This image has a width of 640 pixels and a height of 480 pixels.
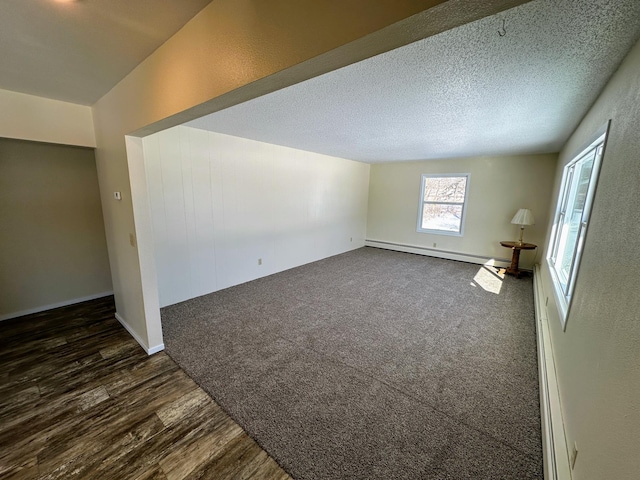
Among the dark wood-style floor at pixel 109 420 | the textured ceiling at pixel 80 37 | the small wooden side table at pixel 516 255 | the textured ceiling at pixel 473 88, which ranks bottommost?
the dark wood-style floor at pixel 109 420

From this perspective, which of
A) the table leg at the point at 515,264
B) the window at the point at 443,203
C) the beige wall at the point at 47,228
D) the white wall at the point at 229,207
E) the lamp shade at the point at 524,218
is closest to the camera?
the beige wall at the point at 47,228

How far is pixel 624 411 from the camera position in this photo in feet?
2.72

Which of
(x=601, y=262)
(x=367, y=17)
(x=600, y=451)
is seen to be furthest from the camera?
(x=601, y=262)

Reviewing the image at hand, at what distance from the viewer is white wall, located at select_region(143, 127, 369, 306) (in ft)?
10.8

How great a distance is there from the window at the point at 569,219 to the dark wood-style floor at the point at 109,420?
2.58 metres

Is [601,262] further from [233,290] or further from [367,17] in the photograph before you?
[233,290]

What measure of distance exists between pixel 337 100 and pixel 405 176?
4.69 m

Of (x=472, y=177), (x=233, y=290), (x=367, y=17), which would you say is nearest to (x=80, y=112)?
(x=233, y=290)

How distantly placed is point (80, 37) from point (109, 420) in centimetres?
240

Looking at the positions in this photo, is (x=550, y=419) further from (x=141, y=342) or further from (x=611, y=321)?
(x=141, y=342)

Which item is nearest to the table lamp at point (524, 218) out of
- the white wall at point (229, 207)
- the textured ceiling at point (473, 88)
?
the textured ceiling at point (473, 88)

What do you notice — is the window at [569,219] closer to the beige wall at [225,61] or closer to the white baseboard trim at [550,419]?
the white baseboard trim at [550,419]

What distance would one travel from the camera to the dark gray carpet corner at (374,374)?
1550 millimetres

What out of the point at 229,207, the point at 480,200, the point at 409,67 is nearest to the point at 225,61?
the point at 409,67
